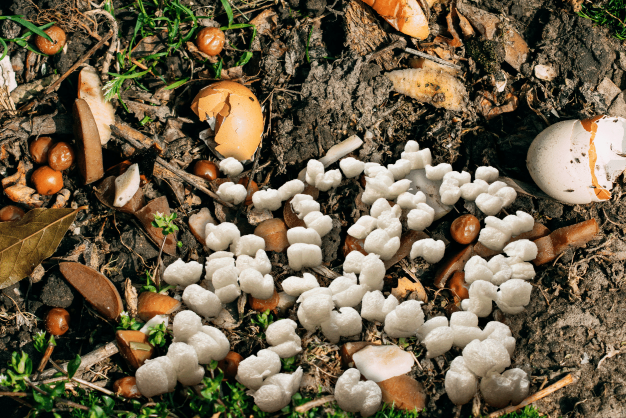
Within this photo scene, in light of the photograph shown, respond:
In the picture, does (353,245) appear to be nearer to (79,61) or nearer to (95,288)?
(95,288)

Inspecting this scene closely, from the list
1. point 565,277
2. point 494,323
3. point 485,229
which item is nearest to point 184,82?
point 485,229

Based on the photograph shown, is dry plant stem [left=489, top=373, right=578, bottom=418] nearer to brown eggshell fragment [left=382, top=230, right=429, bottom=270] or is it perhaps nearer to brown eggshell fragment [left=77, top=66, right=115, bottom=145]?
brown eggshell fragment [left=382, top=230, right=429, bottom=270]

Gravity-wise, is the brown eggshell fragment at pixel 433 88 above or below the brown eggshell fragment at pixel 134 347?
above

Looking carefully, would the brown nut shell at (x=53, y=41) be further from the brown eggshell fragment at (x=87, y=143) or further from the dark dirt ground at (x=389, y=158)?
the brown eggshell fragment at (x=87, y=143)

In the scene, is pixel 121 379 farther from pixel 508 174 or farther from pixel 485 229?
pixel 508 174

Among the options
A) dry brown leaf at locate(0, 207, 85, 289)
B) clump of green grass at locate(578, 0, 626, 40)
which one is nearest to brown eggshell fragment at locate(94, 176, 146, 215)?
dry brown leaf at locate(0, 207, 85, 289)

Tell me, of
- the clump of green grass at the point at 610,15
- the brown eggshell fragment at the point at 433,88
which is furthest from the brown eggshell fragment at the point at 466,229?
the clump of green grass at the point at 610,15
